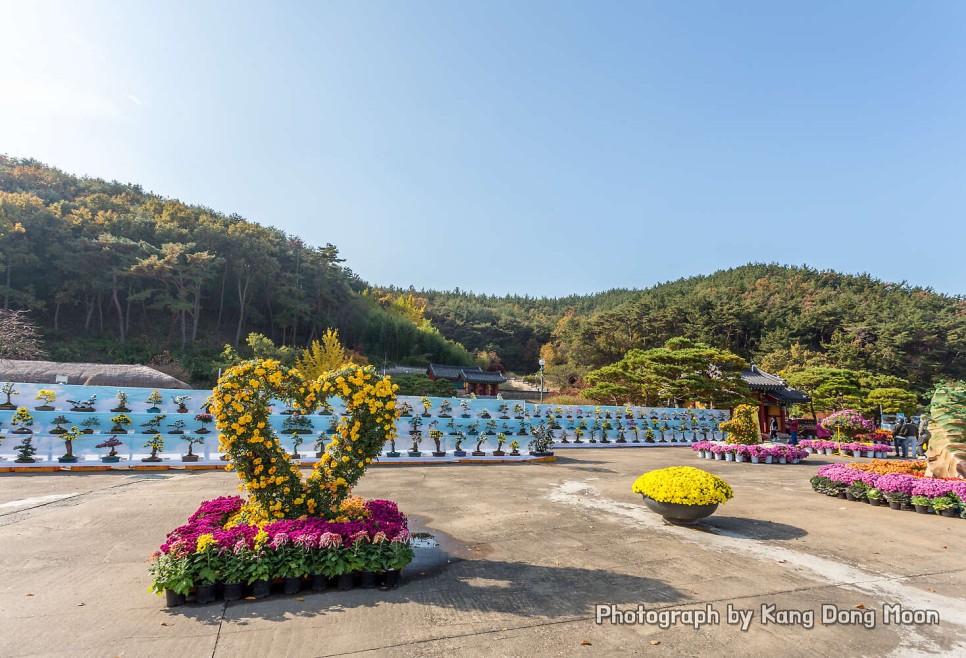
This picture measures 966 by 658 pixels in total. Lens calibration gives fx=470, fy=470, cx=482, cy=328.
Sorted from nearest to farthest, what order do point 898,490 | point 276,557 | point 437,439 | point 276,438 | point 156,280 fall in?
point 276,557 < point 276,438 < point 898,490 < point 437,439 < point 156,280

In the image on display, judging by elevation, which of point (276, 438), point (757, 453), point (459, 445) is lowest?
point (459, 445)

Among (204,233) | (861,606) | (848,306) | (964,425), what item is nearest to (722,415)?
(964,425)

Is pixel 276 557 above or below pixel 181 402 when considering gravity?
below

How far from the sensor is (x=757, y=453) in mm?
16391

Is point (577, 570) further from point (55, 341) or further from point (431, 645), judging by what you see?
point (55, 341)

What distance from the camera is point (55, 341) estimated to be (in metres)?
33.6

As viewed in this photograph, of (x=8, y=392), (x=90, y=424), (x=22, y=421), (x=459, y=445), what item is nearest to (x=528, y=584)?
(x=459, y=445)

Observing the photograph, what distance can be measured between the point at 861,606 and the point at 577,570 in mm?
2568

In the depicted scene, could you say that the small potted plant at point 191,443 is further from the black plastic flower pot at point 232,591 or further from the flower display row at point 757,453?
the flower display row at point 757,453

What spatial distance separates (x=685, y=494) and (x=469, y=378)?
39310 millimetres

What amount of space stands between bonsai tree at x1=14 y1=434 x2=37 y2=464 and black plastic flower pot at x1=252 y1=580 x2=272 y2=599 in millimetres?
12126

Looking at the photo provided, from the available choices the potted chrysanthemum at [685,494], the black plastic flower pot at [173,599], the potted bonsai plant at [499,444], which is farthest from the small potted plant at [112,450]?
the potted chrysanthemum at [685,494]

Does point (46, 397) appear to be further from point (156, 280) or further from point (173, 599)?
point (156, 280)

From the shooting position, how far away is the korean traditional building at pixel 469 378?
149 feet
